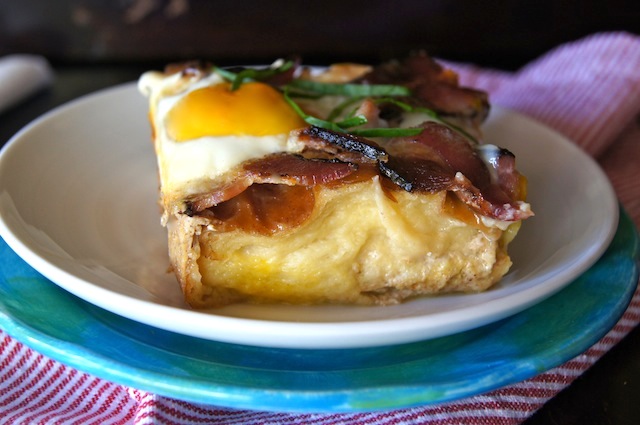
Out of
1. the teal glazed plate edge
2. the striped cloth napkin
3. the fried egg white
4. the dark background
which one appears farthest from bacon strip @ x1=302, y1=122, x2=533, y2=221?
the dark background

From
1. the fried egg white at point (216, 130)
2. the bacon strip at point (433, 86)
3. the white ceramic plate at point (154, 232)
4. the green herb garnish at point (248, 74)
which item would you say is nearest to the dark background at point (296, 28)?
the white ceramic plate at point (154, 232)

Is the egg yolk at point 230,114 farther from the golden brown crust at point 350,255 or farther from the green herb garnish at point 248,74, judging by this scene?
the golden brown crust at point 350,255

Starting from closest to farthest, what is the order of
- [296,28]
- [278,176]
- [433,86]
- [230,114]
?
[278,176], [230,114], [433,86], [296,28]

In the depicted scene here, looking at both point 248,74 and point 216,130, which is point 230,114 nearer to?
point 216,130

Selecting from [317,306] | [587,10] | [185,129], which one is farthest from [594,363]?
[587,10]

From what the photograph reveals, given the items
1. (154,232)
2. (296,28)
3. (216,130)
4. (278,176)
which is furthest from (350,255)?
(296,28)

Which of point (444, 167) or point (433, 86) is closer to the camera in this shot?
point (444, 167)

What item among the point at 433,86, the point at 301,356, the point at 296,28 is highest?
the point at 433,86

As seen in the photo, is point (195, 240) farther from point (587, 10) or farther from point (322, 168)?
point (587, 10)
